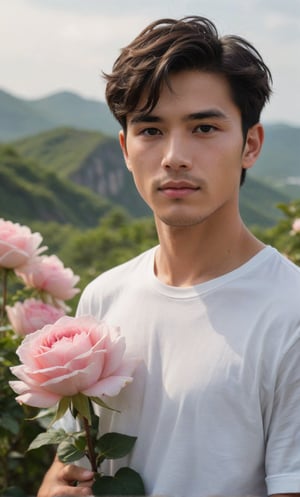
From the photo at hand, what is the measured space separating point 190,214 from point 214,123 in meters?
→ 0.18

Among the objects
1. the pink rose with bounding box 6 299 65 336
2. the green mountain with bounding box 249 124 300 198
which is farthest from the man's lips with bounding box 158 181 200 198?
the green mountain with bounding box 249 124 300 198

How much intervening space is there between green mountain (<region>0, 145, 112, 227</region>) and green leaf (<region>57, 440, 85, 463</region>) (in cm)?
3234

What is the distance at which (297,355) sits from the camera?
4.42ft

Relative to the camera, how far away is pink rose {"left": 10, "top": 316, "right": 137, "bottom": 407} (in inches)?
55.8

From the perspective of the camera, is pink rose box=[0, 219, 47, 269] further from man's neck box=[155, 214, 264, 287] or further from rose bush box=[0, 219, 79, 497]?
man's neck box=[155, 214, 264, 287]

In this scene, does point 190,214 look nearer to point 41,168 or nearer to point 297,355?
point 297,355

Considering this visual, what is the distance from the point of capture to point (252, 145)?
1622 millimetres

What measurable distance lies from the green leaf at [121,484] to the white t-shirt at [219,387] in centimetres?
3

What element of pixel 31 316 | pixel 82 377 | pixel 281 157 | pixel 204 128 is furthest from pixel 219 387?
pixel 281 157

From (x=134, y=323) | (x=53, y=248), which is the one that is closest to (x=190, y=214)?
(x=134, y=323)

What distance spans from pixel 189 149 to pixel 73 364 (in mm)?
465

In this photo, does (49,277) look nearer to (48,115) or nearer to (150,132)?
(150,132)

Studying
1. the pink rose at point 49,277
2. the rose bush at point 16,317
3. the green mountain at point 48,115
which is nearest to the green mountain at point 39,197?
the rose bush at point 16,317

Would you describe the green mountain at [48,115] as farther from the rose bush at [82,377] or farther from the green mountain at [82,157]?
the rose bush at [82,377]
